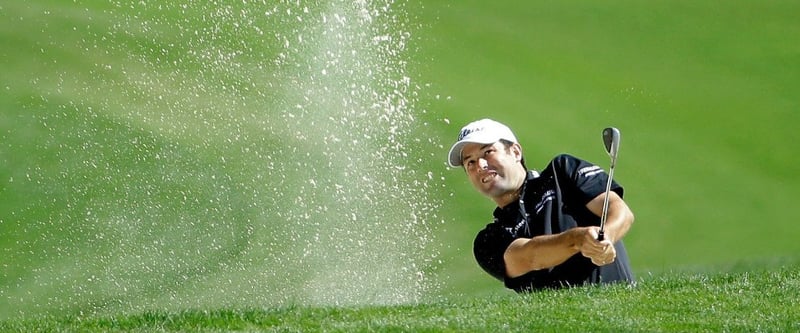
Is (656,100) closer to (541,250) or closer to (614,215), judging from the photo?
(614,215)

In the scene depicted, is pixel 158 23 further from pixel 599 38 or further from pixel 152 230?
pixel 599 38

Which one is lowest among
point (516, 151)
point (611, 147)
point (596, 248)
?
point (596, 248)

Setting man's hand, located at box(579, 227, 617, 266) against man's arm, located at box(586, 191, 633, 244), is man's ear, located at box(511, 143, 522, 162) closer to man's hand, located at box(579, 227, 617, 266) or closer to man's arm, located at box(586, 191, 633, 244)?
man's arm, located at box(586, 191, 633, 244)

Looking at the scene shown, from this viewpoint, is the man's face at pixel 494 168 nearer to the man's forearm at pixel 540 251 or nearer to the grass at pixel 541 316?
the man's forearm at pixel 540 251

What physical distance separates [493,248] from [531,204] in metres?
0.23

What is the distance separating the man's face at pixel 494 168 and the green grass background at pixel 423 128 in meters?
2.67

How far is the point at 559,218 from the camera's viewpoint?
5.20 m

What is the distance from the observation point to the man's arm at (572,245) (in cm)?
469

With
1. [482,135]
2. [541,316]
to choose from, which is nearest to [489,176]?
[482,135]

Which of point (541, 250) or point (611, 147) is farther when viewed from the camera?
point (611, 147)

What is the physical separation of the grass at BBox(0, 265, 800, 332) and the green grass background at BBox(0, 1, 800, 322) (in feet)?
10.2

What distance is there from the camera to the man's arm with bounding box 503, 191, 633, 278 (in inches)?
185

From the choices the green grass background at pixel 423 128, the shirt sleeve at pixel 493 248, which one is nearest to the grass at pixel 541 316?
the shirt sleeve at pixel 493 248

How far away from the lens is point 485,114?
10.2 m
